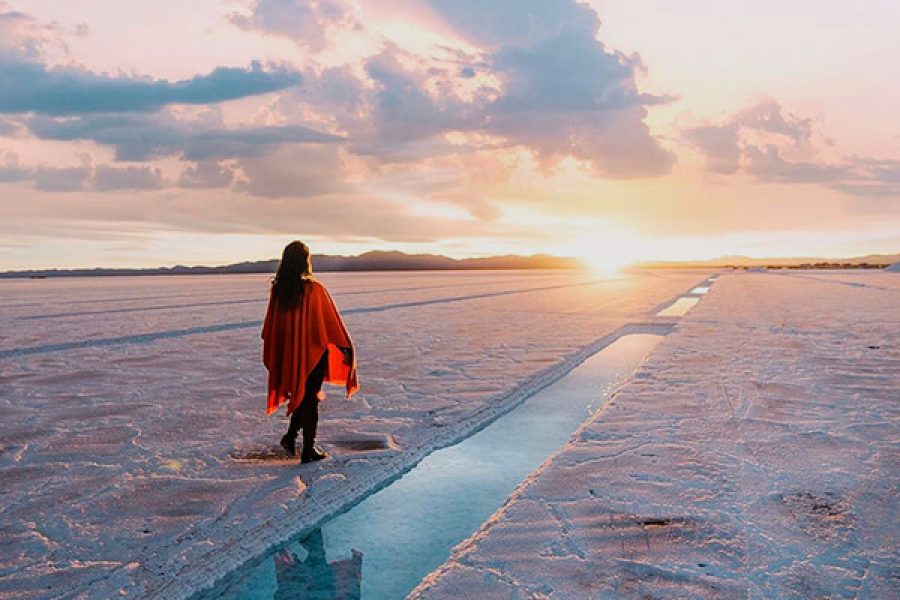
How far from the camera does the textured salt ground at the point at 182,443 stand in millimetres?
3375

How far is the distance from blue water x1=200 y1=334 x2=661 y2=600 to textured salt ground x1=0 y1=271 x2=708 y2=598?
172 millimetres

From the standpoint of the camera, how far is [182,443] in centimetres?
539

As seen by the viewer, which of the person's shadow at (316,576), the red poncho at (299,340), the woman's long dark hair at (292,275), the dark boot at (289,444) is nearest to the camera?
the person's shadow at (316,576)

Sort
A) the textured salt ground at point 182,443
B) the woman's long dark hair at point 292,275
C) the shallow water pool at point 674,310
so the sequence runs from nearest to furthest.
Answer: the textured salt ground at point 182,443 → the woman's long dark hair at point 292,275 → the shallow water pool at point 674,310

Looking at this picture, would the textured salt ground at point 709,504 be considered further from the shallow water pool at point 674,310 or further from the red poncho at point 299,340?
the shallow water pool at point 674,310

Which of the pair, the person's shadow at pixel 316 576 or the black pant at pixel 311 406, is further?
the black pant at pixel 311 406

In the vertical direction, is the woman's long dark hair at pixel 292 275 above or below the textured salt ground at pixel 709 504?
above

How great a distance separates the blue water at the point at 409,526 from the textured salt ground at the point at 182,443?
0.56 ft

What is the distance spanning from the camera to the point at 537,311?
19.9 metres

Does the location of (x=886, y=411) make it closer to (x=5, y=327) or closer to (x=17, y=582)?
(x=17, y=582)

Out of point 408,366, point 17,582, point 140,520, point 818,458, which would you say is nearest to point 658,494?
point 818,458

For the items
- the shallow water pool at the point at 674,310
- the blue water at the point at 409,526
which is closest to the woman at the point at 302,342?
the blue water at the point at 409,526

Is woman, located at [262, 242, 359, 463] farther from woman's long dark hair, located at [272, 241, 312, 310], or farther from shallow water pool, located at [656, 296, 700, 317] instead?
shallow water pool, located at [656, 296, 700, 317]

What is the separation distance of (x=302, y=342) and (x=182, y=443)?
154 cm
